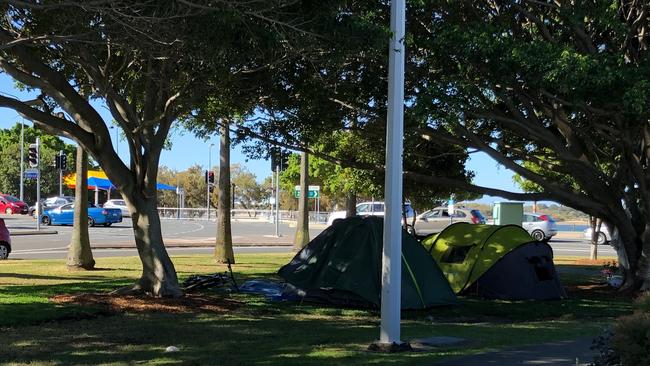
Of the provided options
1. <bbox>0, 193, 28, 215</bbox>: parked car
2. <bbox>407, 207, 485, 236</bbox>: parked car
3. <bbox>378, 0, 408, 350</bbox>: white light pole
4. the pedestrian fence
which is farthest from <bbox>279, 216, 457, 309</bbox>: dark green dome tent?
the pedestrian fence

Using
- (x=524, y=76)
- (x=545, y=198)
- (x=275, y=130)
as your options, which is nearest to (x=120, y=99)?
(x=275, y=130)

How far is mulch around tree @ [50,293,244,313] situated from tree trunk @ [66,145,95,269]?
520 centimetres

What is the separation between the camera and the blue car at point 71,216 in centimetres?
4169

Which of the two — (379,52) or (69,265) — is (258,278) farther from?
(379,52)

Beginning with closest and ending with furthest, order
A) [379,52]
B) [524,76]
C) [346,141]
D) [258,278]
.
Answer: [379,52]
[524,76]
[258,278]
[346,141]

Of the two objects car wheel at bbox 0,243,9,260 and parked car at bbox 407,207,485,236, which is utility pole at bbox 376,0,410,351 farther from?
parked car at bbox 407,207,485,236

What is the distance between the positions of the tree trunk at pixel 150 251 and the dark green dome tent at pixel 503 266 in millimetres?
6559

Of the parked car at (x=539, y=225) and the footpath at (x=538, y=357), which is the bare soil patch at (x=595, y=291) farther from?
the parked car at (x=539, y=225)

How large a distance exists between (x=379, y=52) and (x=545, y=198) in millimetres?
8235

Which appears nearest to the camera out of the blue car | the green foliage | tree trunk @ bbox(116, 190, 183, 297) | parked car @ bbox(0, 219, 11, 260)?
tree trunk @ bbox(116, 190, 183, 297)

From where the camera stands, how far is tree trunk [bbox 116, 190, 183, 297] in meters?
13.0

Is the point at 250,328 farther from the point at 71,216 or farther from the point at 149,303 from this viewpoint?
the point at 71,216

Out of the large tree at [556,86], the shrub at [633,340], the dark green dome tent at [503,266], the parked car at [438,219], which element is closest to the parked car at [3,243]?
the large tree at [556,86]

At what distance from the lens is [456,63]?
1298 cm
